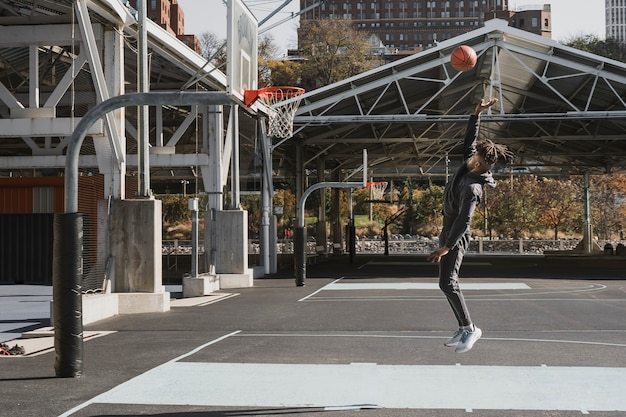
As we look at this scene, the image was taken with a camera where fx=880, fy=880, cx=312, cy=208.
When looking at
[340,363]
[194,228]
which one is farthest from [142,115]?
[340,363]

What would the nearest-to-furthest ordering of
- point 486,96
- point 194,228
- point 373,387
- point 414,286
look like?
1. point 373,387
2. point 194,228
3. point 414,286
4. point 486,96

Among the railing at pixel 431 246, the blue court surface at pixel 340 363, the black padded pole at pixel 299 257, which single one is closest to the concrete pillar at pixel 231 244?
the black padded pole at pixel 299 257

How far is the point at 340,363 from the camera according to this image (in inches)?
442

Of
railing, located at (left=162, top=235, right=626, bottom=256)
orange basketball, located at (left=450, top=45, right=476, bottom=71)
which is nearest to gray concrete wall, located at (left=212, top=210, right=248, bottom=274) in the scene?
orange basketball, located at (left=450, top=45, right=476, bottom=71)

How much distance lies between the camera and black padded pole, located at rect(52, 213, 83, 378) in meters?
10.3

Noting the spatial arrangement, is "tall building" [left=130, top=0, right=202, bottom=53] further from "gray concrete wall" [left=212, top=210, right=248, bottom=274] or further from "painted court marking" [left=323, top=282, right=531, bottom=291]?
"painted court marking" [left=323, top=282, right=531, bottom=291]

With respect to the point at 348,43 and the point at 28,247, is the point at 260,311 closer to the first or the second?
the point at 28,247

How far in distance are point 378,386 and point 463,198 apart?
8.67 ft

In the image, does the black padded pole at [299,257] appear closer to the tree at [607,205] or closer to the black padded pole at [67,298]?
the black padded pole at [67,298]

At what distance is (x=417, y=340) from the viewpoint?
13656mm

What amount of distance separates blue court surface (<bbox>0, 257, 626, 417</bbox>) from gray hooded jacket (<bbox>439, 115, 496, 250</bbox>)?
161cm

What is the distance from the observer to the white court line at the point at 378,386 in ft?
27.9

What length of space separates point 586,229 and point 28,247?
33653 mm

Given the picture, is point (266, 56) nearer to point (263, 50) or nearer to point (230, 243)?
point (263, 50)
